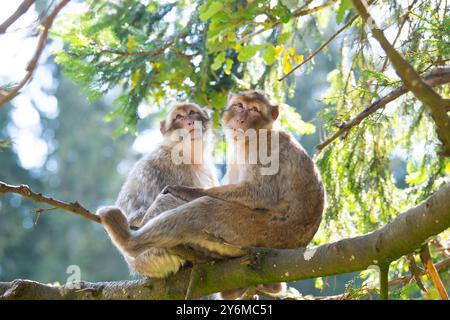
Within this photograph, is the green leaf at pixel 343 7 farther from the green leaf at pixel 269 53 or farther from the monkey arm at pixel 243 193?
the monkey arm at pixel 243 193

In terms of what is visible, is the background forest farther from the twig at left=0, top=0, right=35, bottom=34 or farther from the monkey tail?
the twig at left=0, top=0, right=35, bottom=34

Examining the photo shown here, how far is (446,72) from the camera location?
465cm

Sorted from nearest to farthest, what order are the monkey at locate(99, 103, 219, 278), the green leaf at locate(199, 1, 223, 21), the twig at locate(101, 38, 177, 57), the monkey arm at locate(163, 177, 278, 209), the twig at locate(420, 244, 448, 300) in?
the twig at locate(420, 244, 448, 300) < the green leaf at locate(199, 1, 223, 21) < the monkey arm at locate(163, 177, 278, 209) < the monkey at locate(99, 103, 219, 278) < the twig at locate(101, 38, 177, 57)

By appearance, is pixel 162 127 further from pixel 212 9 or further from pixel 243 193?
pixel 212 9

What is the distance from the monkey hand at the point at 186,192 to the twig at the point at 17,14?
2.66 metres

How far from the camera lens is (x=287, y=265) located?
4156mm

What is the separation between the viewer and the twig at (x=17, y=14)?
8.95ft

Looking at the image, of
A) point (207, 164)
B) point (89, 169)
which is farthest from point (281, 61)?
point (89, 169)

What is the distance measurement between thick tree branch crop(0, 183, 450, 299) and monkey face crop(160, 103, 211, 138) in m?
1.78

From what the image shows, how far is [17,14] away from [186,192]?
2697mm

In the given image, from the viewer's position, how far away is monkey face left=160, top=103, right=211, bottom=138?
648cm

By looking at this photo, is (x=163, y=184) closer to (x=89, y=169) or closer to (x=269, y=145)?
(x=269, y=145)

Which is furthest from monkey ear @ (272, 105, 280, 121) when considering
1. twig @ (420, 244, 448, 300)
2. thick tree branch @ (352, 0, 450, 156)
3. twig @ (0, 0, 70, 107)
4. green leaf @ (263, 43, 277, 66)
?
twig @ (0, 0, 70, 107)
